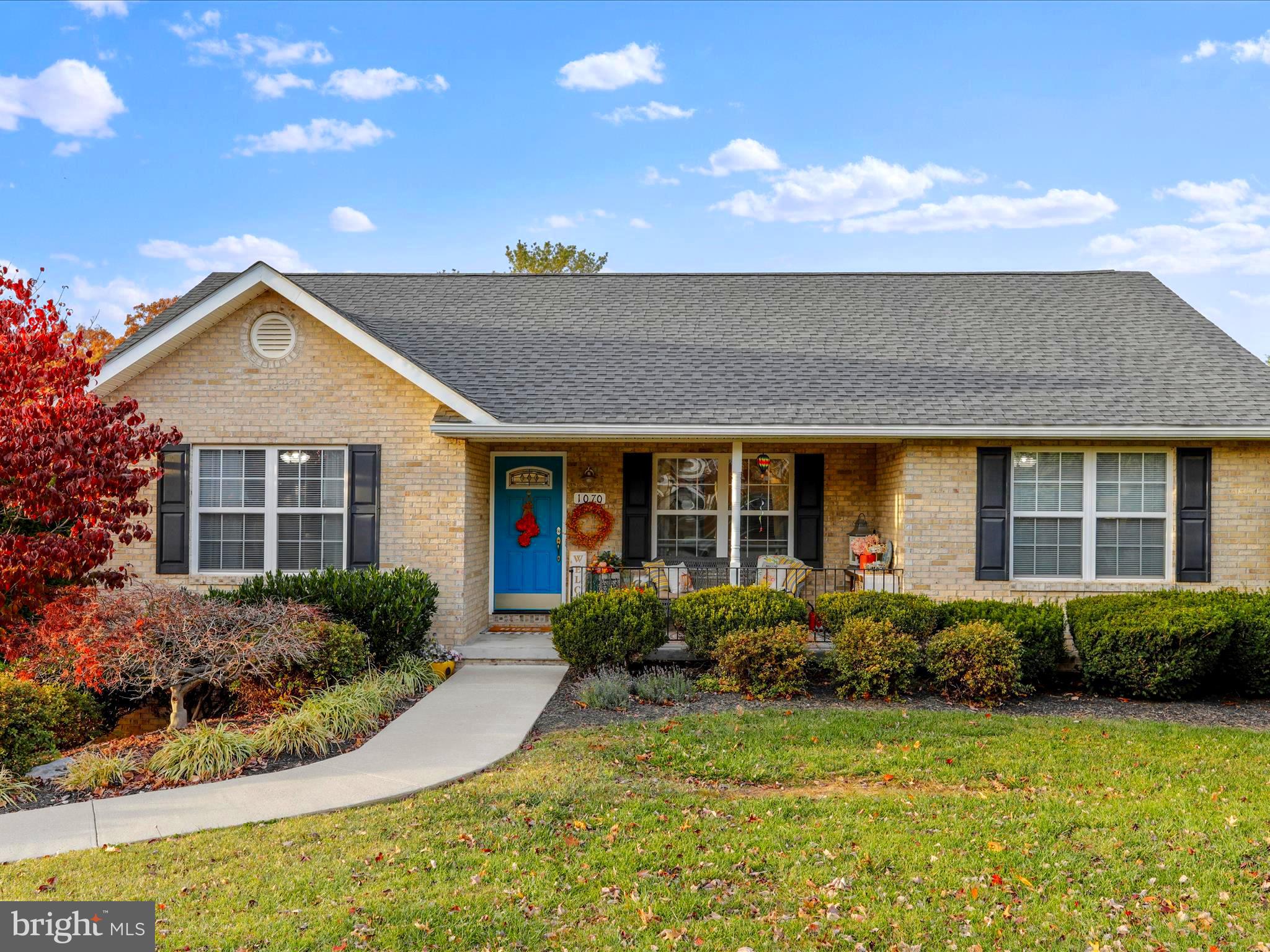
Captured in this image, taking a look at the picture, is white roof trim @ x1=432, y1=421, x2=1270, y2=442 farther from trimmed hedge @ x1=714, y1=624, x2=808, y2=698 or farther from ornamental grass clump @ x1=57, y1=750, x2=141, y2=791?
ornamental grass clump @ x1=57, y1=750, x2=141, y2=791

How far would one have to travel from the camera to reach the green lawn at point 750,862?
11.5 ft

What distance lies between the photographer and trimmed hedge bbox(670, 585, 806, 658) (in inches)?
341

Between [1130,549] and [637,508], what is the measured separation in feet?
21.4

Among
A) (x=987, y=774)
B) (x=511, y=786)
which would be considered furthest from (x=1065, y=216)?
(x=511, y=786)

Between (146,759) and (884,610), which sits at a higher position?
(884,610)

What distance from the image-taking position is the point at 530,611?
11945mm

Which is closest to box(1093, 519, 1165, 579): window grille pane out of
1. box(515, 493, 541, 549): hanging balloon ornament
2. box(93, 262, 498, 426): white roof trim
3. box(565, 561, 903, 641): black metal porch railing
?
box(565, 561, 903, 641): black metal porch railing

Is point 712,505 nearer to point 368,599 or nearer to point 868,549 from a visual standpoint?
point 868,549

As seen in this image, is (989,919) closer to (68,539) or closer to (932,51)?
(68,539)

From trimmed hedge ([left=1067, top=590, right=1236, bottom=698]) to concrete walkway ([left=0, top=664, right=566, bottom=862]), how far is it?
5799 mm

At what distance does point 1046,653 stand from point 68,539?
9.21 meters

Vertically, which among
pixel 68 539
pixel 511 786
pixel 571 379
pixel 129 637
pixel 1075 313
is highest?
pixel 1075 313

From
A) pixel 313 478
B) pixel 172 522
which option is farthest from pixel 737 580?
pixel 172 522

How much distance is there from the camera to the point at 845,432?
9.69 meters
